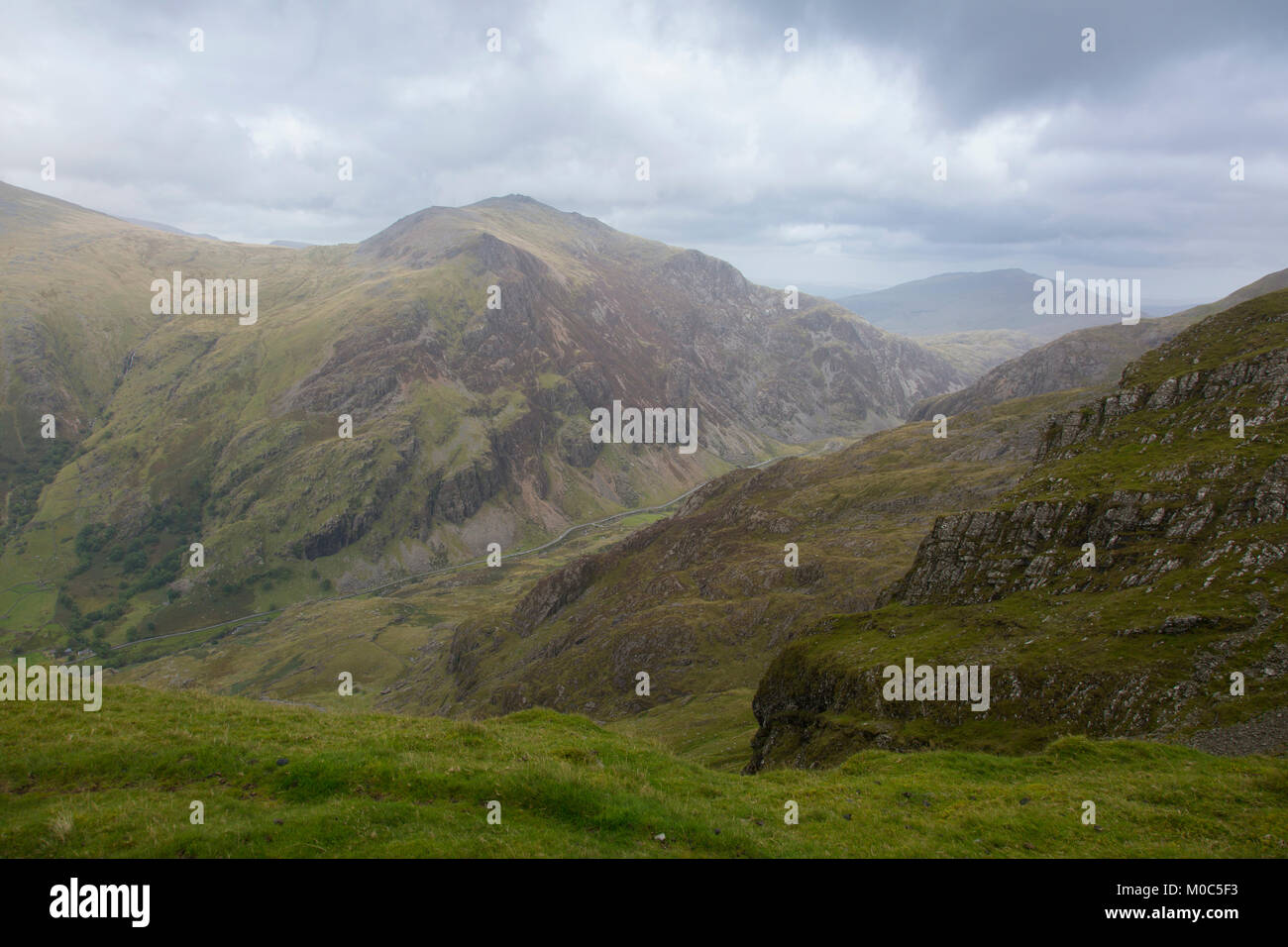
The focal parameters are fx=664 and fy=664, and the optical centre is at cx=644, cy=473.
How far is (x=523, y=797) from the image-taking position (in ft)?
61.2

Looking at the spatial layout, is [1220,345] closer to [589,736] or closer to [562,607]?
[589,736]

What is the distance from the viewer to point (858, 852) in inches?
693

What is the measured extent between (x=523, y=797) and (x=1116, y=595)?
1728 inches

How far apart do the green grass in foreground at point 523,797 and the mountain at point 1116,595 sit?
373 inches

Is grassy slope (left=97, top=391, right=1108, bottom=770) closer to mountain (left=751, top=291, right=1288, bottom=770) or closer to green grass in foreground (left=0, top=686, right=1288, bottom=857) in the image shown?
mountain (left=751, top=291, right=1288, bottom=770)

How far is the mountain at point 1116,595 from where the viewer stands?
1371 inches

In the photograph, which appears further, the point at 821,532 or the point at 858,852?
the point at 821,532

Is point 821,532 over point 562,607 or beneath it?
over

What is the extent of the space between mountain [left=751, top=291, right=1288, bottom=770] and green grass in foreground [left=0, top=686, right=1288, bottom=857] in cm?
946

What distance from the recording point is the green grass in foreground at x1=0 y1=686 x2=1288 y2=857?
16.0m
